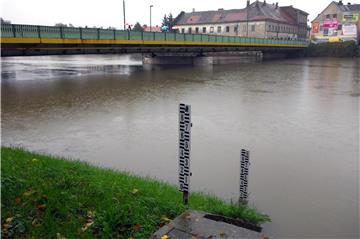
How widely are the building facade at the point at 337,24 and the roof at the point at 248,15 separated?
438 inches

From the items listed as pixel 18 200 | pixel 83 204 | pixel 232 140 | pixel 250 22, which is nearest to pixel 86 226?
pixel 83 204

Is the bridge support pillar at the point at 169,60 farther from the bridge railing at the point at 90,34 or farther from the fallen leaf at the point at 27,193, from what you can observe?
the fallen leaf at the point at 27,193

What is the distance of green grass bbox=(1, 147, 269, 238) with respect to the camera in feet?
13.5

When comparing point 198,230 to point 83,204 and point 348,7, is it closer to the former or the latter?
point 83,204

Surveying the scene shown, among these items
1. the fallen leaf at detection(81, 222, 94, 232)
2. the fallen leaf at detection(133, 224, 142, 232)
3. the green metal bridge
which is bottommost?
the fallen leaf at detection(133, 224, 142, 232)

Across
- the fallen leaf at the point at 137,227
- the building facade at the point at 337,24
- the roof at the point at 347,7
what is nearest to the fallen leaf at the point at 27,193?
the fallen leaf at the point at 137,227

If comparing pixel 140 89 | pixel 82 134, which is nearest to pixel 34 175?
pixel 82 134

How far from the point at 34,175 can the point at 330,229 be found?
15.8 ft

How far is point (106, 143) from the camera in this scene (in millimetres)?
10164

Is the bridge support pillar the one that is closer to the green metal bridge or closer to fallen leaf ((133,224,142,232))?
the green metal bridge

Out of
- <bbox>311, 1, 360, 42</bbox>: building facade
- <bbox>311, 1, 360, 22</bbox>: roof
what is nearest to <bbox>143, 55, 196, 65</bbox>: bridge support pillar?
<bbox>311, 1, 360, 42</bbox>: building facade

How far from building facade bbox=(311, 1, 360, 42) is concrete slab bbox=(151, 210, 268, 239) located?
8312 cm

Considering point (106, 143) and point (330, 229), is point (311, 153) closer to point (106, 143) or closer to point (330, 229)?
point (330, 229)

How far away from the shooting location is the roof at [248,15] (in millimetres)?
86438
